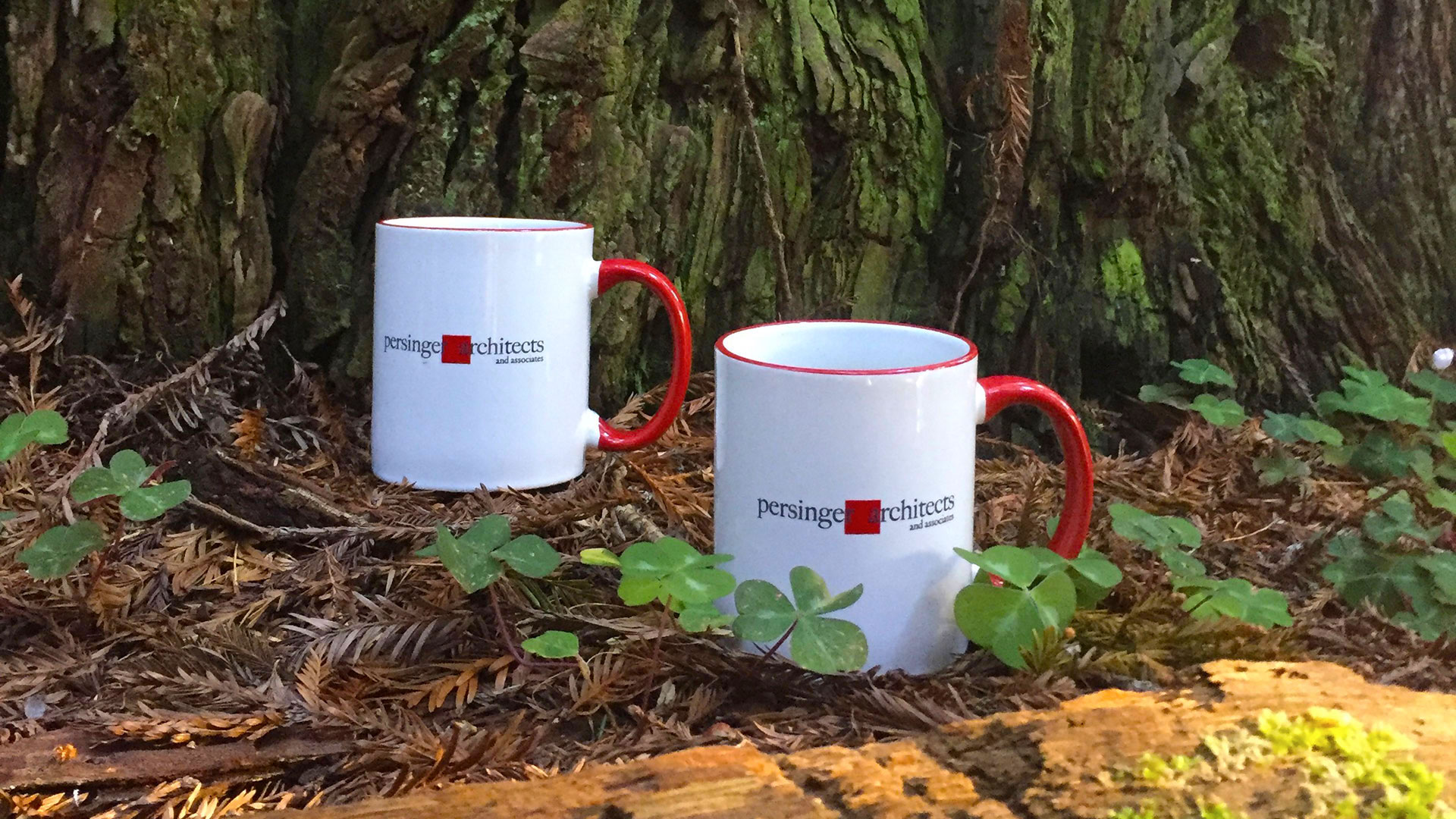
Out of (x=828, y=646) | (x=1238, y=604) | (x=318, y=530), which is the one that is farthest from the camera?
(x=318, y=530)

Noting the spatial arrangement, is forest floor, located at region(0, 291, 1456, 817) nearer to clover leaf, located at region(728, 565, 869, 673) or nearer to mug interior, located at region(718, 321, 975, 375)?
clover leaf, located at region(728, 565, 869, 673)

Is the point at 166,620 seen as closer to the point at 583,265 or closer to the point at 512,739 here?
the point at 512,739

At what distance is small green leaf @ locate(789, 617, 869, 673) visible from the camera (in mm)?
846

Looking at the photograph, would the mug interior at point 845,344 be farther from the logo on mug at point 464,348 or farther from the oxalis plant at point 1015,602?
the logo on mug at point 464,348

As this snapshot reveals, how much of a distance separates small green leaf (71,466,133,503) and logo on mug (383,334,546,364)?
0.37 metres

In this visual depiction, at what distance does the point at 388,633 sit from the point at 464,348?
1.49ft

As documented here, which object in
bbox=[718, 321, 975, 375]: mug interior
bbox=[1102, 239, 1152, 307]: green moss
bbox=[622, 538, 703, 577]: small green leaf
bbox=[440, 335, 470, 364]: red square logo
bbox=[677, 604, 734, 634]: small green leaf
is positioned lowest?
bbox=[677, 604, 734, 634]: small green leaf

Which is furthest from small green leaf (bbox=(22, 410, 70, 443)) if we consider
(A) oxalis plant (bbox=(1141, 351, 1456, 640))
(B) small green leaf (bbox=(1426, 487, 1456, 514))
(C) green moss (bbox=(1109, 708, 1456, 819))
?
(B) small green leaf (bbox=(1426, 487, 1456, 514))

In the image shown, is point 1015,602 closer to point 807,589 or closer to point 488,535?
point 807,589

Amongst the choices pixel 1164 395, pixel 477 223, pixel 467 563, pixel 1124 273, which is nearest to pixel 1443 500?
pixel 1164 395

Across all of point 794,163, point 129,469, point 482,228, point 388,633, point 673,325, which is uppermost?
point 794,163

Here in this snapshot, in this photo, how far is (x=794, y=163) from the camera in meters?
1.69

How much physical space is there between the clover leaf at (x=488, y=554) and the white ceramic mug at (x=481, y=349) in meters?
0.34

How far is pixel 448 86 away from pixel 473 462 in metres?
0.51
